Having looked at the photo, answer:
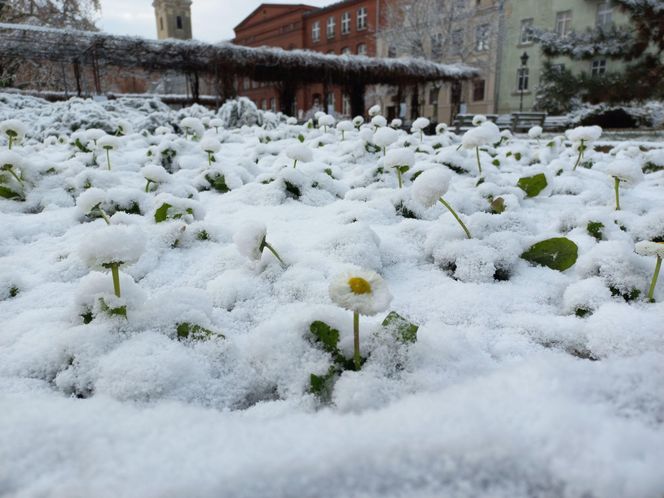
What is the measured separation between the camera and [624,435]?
0.52 metres

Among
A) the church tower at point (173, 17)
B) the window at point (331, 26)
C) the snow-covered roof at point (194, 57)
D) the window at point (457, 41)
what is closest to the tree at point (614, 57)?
the window at point (457, 41)

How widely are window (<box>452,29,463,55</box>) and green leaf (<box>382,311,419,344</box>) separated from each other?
23.6 meters

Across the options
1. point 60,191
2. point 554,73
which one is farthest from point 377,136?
point 554,73

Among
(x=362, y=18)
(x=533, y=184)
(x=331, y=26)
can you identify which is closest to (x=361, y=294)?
(x=533, y=184)

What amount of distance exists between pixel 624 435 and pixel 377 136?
2064 millimetres

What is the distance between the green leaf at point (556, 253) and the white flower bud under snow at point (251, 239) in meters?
0.80

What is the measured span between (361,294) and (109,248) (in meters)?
0.50

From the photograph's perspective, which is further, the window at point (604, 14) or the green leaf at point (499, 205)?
the window at point (604, 14)

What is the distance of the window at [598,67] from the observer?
18906 mm

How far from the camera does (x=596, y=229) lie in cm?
152

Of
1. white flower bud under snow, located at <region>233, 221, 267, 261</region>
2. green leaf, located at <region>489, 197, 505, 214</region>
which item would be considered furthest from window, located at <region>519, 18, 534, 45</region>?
white flower bud under snow, located at <region>233, 221, 267, 261</region>

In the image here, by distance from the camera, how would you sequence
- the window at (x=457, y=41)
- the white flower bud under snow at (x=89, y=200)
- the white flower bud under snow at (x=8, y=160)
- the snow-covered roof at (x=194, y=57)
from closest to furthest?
the white flower bud under snow at (x=89, y=200) < the white flower bud under snow at (x=8, y=160) < the snow-covered roof at (x=194, y=57) < the window at (x=457, y=41)

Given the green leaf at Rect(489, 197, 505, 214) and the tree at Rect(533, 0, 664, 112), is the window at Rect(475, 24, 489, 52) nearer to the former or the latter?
→ the tree at Rect(533, 0, 664, 112)

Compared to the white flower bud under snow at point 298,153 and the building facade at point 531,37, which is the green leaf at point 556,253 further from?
the building facade at point 531,37
